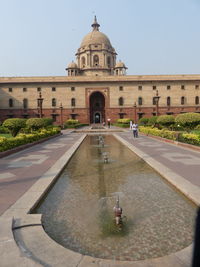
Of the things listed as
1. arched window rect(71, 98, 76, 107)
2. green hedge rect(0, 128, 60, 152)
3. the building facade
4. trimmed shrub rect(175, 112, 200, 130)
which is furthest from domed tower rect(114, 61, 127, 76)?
green hedge rect(0, 128, 60, 152)

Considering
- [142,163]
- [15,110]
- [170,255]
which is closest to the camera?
[170,255]

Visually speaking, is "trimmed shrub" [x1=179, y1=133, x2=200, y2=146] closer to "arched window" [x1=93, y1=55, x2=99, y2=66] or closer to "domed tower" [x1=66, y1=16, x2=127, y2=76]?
"domed tower" [x1=66, y1=16, x2=127, y2=76]

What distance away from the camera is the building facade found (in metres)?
43.8

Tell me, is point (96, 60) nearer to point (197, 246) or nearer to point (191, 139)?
point (191, 139)

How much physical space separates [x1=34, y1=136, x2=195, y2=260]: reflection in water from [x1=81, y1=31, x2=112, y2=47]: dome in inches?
2133

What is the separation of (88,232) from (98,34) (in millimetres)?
60420

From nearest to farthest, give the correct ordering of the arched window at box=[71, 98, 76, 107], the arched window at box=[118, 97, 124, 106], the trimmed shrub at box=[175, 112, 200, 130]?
1. the trimmed shrub at box=[175, 112, 200, 130]
2. the arched window at box=[71, 98, 76, 107]
3. the arched window at box=[118, 97, 124, 106]

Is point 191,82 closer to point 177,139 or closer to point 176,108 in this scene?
point 176,108

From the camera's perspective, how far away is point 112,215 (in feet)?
13.7

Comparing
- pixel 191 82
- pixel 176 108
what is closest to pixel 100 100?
pixel 176 108

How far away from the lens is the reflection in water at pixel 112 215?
3.14 m

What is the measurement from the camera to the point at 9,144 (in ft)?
37.9

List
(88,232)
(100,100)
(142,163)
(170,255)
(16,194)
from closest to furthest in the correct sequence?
(170,255) < (88,232) < (16,194) < (142,163) < (100,100)

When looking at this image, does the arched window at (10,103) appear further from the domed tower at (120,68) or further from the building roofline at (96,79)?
the domed tower at (120,68)
